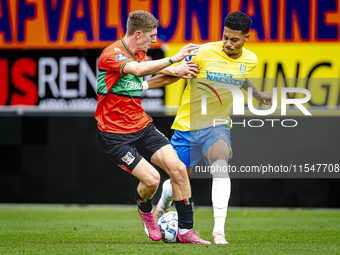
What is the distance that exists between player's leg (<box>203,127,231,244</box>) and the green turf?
0.70ft

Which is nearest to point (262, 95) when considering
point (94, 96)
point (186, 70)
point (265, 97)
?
point (265, 97)

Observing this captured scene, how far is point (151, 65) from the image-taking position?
444cm

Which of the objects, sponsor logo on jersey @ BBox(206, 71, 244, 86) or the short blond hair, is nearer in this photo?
the short blond hair

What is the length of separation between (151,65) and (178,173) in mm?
986

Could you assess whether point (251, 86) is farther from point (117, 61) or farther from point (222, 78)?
point (117, 61)

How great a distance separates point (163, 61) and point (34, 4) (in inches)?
227

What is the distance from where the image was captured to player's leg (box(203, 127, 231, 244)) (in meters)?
4.79

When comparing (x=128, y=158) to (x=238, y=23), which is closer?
(x=128, y=158)

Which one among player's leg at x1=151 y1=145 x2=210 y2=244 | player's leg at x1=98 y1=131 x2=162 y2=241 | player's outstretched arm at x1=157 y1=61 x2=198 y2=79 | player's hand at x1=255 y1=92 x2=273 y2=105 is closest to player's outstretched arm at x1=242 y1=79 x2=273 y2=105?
player's hand at x1=255 y1=92 x2=273 y2=105

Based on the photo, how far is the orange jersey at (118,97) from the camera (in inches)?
189

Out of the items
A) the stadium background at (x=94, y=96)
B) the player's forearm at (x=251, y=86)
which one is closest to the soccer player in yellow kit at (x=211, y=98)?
the player's forearm at (x=251, y=86)

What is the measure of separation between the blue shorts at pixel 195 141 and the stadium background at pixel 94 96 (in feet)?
8.97

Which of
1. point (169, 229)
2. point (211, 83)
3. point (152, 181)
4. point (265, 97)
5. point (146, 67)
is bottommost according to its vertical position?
point (169, 229)

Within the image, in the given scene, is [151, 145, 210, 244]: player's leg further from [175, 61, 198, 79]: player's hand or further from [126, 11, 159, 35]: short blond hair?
[126, 11, 159, 35]: short blond hair
